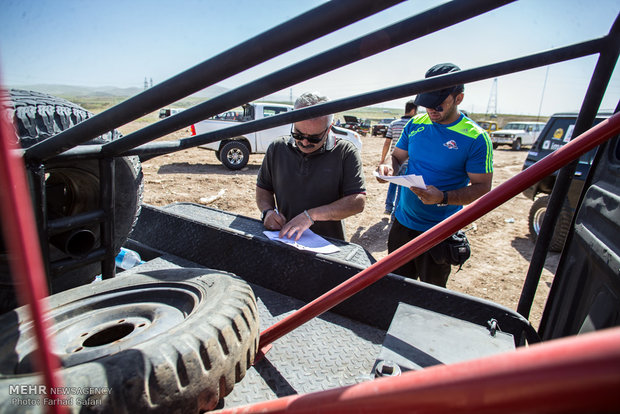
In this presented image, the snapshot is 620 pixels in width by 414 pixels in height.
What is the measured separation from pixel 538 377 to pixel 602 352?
5 cm

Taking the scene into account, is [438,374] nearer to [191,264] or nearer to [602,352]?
[602,352]

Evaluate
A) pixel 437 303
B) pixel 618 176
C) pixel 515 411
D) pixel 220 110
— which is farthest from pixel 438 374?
pixel 618 176

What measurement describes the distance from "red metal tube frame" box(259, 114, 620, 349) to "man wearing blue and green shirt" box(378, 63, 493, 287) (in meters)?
1.16

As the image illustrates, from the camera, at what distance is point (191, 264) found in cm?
207

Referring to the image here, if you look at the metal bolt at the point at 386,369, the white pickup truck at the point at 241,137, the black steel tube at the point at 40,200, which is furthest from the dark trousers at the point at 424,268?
the white pickup truck at the point at 241,137

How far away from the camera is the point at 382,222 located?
610cm

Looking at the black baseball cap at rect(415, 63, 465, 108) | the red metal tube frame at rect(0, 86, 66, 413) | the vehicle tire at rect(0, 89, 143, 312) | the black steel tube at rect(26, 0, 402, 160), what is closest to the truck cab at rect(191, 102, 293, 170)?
the black baseball cap at rect(415, 63, 465, 108)

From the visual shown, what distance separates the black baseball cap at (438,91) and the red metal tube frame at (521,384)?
200 cm

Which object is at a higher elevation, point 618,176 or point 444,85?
point 444,85

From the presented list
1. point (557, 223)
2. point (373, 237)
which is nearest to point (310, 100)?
point (373, 237)

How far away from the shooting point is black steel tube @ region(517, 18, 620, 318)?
108 centimetres

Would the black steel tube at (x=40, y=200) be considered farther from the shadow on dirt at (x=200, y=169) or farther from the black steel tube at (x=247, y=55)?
the shadow on dirt at (x=200, y=169)

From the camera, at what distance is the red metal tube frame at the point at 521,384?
0.88 ft

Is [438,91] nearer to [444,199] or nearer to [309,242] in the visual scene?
[444,199]
